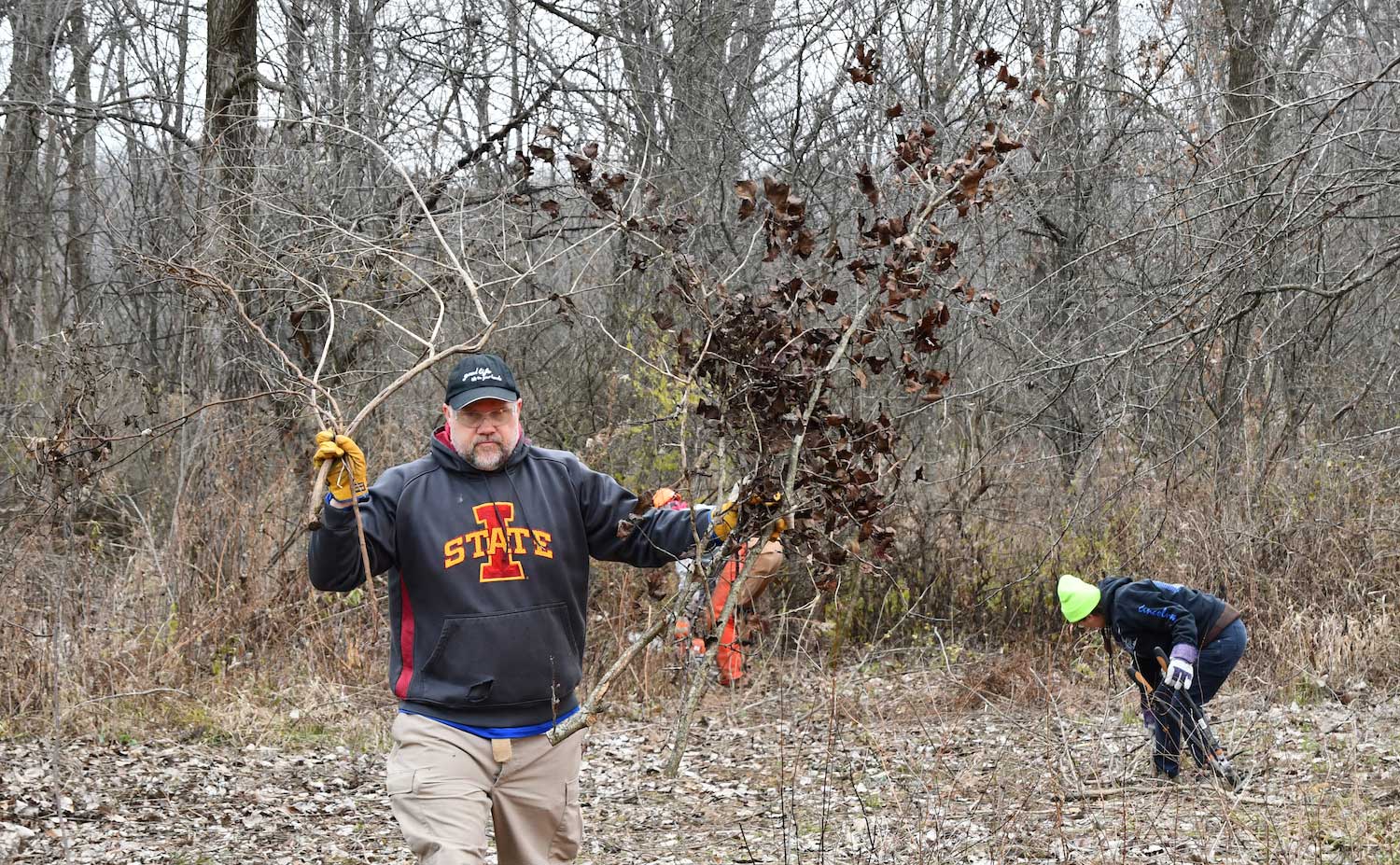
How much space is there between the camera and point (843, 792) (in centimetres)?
661

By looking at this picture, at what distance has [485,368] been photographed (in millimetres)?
4250

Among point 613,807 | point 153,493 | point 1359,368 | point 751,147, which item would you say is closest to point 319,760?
point 613,807

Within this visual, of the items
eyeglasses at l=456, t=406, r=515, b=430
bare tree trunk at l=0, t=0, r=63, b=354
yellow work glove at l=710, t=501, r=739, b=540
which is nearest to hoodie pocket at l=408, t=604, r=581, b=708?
eyeglasses at l=456, t=406, r=515, b=430

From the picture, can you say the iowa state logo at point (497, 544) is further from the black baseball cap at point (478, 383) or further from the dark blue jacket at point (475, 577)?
the black baseball cap at point (478, 383)

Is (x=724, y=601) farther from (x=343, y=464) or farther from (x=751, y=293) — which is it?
(x=343, y=464)

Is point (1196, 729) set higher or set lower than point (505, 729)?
lower

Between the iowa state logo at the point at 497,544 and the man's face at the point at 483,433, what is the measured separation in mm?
147

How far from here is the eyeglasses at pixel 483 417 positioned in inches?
168

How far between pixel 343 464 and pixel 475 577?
1.75 ft

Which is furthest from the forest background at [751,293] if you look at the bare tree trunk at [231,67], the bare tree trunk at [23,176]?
the bare tree trunk at [23,176]

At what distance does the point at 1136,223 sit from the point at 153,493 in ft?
27.6

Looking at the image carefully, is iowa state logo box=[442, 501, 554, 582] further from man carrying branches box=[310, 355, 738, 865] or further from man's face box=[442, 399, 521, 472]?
man's face box=[442, 399, 521, 472]

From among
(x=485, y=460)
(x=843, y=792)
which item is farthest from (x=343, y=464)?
(x=843, y=792)

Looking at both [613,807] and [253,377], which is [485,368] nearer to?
[613,807]
